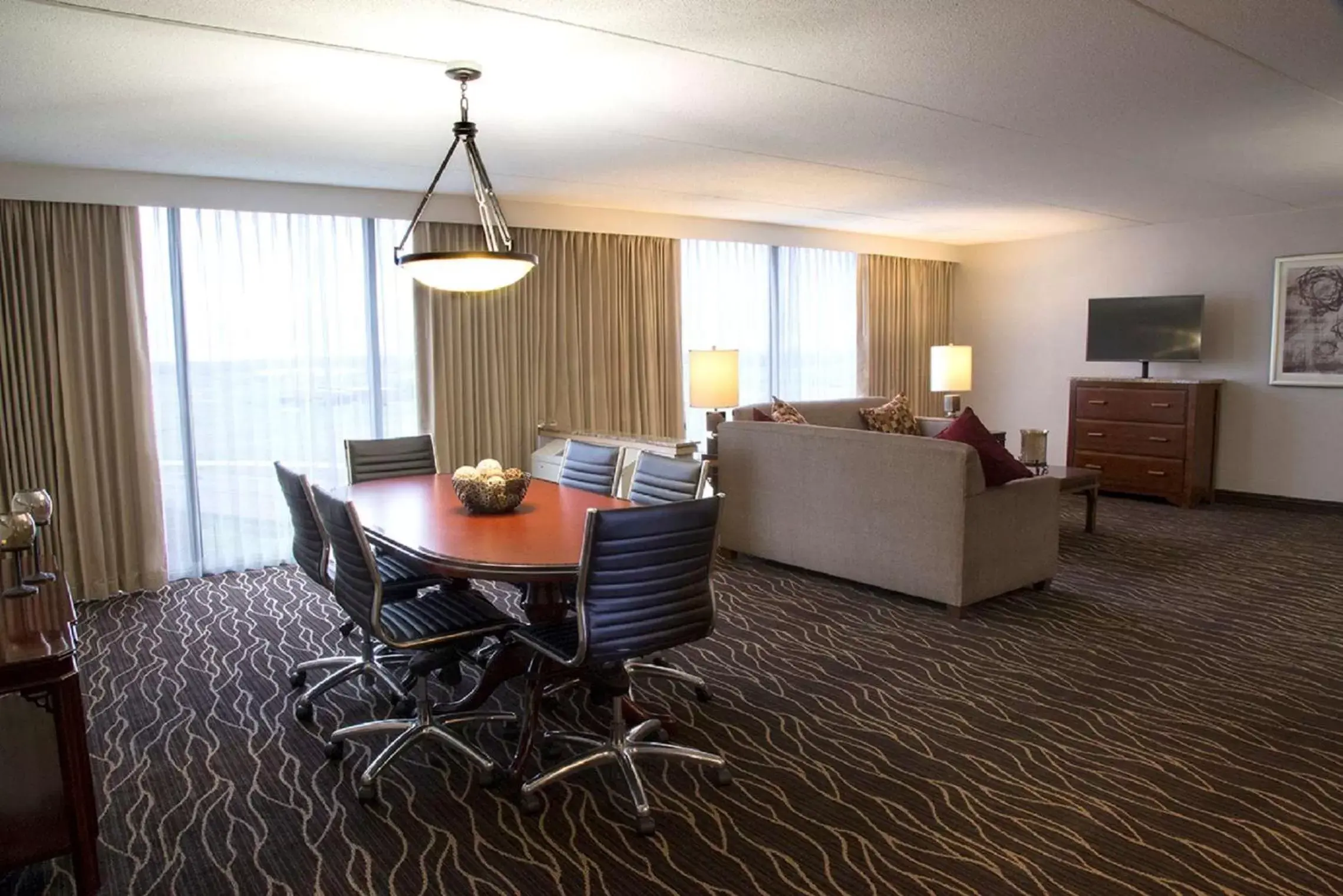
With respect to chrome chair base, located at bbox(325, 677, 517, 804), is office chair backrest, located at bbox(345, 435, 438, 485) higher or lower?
higher

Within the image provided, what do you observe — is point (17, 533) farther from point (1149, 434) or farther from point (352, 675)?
point (1149, 434)

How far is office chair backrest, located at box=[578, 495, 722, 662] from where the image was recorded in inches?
101

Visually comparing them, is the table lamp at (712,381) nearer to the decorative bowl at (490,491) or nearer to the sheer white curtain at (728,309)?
the sheer white curtain at (728,309)

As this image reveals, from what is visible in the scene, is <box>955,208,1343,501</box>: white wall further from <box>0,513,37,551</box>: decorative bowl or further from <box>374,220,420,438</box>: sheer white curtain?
<box>0,513,37,551</box>: decorative bowl

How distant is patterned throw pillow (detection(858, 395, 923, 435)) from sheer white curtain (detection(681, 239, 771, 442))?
1.14m

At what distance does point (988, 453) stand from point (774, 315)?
12.5 ft

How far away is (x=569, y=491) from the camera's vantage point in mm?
4070

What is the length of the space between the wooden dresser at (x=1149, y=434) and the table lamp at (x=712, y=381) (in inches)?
151

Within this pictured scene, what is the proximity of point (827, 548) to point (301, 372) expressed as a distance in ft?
11.4

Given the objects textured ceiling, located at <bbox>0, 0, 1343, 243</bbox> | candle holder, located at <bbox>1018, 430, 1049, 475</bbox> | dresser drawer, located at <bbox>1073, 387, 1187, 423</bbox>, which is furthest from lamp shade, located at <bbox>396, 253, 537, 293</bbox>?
dresser drawer, located at <bbox>1073, 387, 1187, 423</bbox>

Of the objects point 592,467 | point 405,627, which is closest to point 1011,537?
point 592,467

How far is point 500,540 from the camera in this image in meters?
3.05

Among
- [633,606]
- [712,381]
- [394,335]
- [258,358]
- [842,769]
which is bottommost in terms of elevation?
[842,769]

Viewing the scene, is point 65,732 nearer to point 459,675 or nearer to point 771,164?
point 459,675
